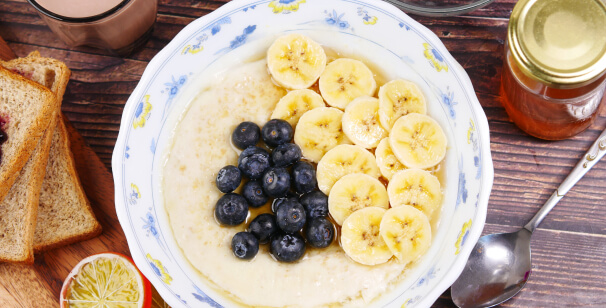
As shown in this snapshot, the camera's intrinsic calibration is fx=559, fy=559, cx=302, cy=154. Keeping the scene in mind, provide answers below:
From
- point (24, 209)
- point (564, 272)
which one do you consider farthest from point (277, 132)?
point (564, 272)

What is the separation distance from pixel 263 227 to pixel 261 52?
0.47 m

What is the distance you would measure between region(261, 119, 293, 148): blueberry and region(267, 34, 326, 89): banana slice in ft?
0.41

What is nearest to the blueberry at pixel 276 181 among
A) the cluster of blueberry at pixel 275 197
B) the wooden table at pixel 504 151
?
the cluster of blueberry at pixel 275 197

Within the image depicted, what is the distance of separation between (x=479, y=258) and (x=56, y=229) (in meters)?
1.12

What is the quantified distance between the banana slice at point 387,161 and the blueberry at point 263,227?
0.30m

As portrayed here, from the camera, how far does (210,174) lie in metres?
1.42

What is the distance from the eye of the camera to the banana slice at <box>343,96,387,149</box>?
139 cm

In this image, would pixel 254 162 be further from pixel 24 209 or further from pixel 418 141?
pixel 24 209

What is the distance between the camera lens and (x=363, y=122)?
4.60 ft

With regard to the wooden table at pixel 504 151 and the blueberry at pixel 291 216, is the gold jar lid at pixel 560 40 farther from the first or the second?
the blueberry at pixel 291 216

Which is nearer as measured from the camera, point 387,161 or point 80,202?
point 387,161

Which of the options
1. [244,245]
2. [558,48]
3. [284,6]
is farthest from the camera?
[284,6]

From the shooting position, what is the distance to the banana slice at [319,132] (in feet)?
4.59

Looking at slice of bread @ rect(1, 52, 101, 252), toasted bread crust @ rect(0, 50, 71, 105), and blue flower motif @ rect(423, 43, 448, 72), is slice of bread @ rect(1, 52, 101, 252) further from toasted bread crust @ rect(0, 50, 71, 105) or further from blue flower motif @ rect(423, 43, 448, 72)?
blue flower motif @ rect(423, 43, 448, 72)
